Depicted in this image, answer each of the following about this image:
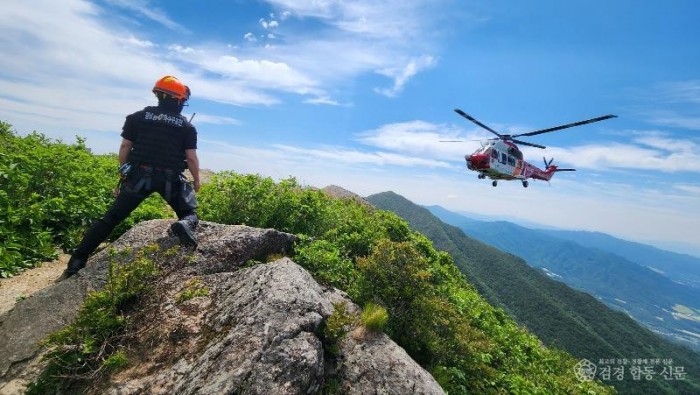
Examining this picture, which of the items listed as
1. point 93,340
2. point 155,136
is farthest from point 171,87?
point 93,340

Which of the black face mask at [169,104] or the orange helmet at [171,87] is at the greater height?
the orange helmet at [171,87]

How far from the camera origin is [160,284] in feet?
23.0

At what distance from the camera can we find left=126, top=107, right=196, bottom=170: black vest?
7742 mm

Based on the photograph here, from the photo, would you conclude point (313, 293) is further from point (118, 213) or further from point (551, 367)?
point (551, 367)

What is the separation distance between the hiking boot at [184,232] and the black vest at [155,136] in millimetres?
1246

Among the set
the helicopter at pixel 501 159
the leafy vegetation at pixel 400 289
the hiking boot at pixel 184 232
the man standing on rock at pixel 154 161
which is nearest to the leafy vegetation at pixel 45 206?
the man standing on rock at pixel 154 161

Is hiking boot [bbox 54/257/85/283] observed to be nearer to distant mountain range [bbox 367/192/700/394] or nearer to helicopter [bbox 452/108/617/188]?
helicopter [bbox 452/108/617/188]

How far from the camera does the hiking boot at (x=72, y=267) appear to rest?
7.50 metres

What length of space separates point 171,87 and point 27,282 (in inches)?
210

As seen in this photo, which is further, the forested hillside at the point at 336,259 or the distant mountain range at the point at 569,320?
the distant mountain range at the point at 569,320

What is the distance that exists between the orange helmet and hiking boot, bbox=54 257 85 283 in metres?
3.85

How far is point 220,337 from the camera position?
5.92m

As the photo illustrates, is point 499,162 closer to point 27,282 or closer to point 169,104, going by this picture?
point 169,104

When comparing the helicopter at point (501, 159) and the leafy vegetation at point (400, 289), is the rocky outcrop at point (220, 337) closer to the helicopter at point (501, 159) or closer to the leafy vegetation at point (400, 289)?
the leafy vegetation at point (400, 289)
